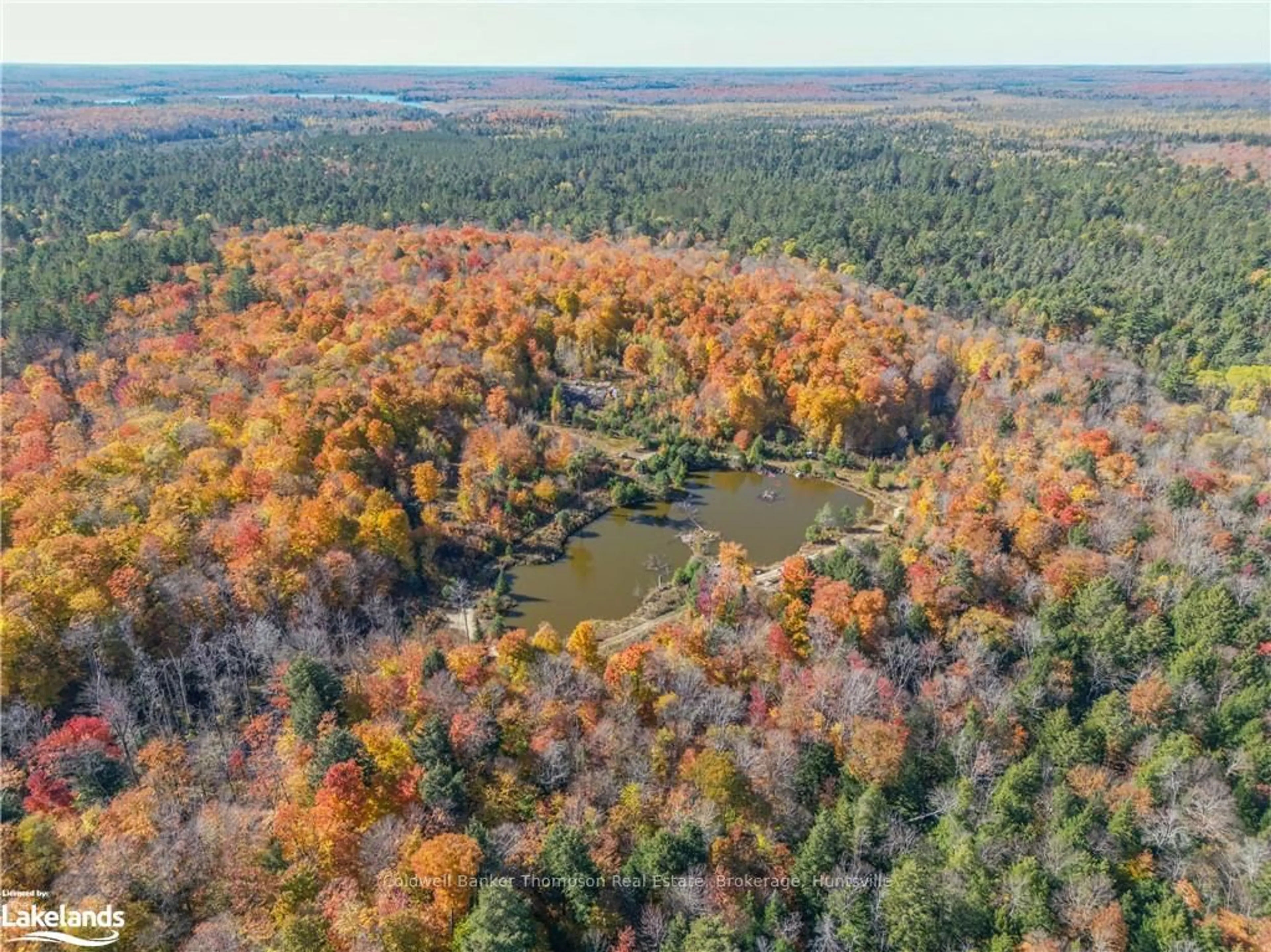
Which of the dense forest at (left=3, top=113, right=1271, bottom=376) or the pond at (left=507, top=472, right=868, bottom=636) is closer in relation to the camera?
the pond at (left=507, top=472, right=868, bottom=636)

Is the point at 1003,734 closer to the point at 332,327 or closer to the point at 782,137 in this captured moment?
the point at 332,327

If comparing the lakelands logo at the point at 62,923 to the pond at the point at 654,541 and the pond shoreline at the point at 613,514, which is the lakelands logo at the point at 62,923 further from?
the pond at the point at 654,541

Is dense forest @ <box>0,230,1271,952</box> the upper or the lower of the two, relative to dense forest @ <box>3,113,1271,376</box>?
lower

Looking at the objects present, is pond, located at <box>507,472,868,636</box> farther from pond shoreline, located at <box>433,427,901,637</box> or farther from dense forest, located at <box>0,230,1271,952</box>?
dense forest, located at <box>0,230,1271,952</box>

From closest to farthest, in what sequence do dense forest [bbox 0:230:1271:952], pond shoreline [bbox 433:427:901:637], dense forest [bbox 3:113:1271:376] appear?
dense forest [bbox 0:230:1271:952], pond shoreline [bbox 433:427:901:637], dense forest [bbox 3:113:1271:376]

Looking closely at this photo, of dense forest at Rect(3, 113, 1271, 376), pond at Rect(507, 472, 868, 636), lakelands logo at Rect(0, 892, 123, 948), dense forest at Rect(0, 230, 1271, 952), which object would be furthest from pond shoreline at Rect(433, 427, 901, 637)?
dense forest at Rect(3, 113, 1271, 376)

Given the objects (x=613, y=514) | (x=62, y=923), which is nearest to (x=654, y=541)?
(x=613, y=514)

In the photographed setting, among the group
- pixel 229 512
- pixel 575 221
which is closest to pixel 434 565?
pixel 229 512
